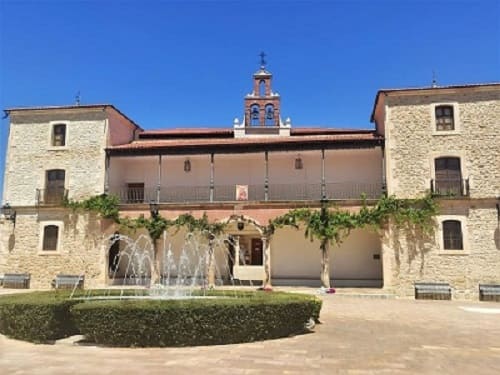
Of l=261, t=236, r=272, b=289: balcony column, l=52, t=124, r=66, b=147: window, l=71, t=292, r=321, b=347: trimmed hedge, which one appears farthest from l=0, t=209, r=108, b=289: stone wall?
l=71, t=292, r=321, b=347: trimmed hedge

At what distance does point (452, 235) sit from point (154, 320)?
12.1 m

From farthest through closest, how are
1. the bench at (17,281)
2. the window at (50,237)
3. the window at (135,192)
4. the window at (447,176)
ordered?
the window at (135,192) < the window at (50,237) < the bench at (17,281) < the window at (447,176)

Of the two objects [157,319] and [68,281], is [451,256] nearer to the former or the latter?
[157,319]

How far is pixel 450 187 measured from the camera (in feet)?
50.6

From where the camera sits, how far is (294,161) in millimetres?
18750

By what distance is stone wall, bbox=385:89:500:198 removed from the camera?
50.0ft

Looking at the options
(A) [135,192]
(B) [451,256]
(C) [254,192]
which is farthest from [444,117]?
(A) [135,192]

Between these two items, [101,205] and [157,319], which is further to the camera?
[101,205]

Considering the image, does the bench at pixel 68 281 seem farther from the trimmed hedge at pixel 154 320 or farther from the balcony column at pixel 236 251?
the trimmed hedge at pixel 154 320

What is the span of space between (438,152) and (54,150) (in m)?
15.6

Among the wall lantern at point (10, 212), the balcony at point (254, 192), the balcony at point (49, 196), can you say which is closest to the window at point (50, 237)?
the balcony at point (49, 196)

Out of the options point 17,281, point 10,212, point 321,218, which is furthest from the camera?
point 10,212

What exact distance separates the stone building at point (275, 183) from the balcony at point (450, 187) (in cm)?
4

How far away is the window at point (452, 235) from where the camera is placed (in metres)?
15.0
